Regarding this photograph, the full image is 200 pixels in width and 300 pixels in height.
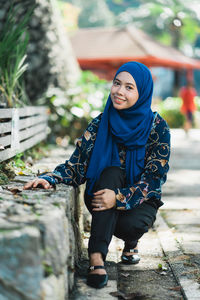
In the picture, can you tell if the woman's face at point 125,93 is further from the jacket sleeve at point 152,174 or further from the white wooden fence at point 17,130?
the white wooden fence at point 17,130

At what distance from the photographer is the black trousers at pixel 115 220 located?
2.71 meters

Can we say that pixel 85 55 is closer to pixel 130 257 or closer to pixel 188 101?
pixel 188 101

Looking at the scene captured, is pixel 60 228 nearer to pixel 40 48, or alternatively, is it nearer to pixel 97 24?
pixel 40 48

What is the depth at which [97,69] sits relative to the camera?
17719 mm

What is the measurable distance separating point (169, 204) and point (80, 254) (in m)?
1.96

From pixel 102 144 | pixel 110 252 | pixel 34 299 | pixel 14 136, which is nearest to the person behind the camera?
pixel 34 299

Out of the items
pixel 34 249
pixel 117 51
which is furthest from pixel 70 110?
pixel 117 51

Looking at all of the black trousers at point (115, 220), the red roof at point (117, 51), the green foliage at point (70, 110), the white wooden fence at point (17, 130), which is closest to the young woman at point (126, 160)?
the black trousers at point (115, 220)

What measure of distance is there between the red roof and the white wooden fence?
10826 mm

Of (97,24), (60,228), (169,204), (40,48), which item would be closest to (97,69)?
(40,48)

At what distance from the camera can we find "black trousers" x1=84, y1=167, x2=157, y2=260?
271 cm

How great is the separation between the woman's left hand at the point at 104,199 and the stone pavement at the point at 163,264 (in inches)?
17.5

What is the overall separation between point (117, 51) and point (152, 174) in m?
14.1

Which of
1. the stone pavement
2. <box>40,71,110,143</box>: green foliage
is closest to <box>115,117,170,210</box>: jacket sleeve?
the stone pavement
